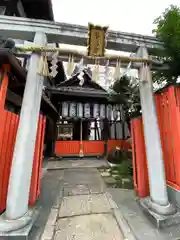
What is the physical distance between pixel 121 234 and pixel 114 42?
500cm

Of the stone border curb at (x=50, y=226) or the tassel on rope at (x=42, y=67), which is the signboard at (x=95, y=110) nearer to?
the tassel on rope at (x=42, y=67)

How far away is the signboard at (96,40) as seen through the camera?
3867mm

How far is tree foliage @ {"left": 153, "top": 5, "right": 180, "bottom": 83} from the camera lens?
371 centimetres

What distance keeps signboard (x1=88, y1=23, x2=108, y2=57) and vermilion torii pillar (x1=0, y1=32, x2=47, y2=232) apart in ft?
4.32

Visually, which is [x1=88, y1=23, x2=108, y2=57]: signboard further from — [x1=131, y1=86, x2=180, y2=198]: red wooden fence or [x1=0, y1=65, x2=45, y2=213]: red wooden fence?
[x1=0, y1=65, x2=45, y2=213]: red wooden fence

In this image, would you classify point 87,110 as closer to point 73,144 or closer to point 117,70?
point 73,144

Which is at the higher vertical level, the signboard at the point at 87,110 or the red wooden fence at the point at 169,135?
the signboard at the point at 87,110

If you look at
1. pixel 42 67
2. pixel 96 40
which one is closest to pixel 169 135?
pixel 96 40

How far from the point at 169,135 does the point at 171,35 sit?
2.80 metres

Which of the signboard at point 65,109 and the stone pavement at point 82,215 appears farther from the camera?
the signboard at point 65,109

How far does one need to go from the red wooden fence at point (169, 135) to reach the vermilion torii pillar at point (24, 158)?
3.12 m

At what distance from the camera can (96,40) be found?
393 centimetres

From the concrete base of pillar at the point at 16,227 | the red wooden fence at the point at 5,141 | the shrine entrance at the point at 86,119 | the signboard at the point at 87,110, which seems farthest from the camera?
the signboard at the point at 87,110

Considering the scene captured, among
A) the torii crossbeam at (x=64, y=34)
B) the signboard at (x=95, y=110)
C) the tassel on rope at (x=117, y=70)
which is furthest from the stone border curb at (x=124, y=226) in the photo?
the signboard at (x=95, y=110)
